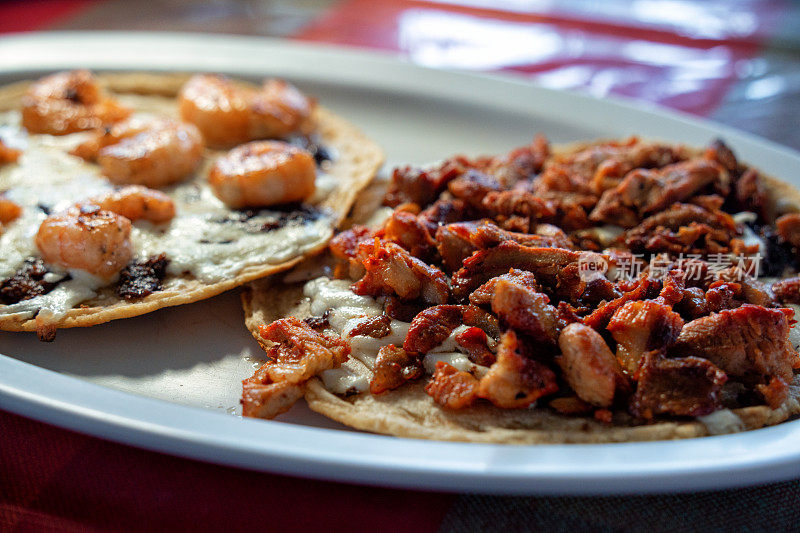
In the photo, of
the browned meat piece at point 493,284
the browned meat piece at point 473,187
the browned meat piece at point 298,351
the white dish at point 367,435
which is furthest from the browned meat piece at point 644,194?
the browned meat piece at point 298,351

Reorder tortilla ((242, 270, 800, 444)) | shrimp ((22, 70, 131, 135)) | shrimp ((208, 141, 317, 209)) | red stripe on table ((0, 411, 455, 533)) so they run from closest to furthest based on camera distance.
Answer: red stripe on table ((0, 411, 455, 533)) < tortilla ((242, 270, 800, 444)) < shrimp ((208, 141, 317, 209)) < shrimp ((22, 70, 131, 135))

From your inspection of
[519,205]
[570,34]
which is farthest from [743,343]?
[570,34]

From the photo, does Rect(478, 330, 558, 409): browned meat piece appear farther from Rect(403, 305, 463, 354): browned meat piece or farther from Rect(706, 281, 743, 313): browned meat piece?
Rect(706, 281, 743, 313): browned meat piece

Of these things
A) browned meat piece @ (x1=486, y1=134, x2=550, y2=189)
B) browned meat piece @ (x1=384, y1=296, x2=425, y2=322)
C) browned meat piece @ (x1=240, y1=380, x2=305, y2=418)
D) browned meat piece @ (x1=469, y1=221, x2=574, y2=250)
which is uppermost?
browned meat piece @ (x1=486, y1=134, x2=550, y2=189)

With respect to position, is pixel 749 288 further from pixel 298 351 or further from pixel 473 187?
pixel 298 351

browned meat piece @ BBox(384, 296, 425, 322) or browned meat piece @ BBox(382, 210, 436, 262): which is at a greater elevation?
browned meat piece @ BBox(382, 210, 436, 262)

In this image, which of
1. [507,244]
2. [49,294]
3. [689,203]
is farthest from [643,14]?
[49,294]

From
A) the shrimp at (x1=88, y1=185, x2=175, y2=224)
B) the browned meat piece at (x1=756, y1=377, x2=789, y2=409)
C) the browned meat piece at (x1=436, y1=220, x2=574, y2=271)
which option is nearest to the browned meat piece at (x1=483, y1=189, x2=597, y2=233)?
the browned meat piece at (x1=436, y1=220, x2=574, y2=271)
